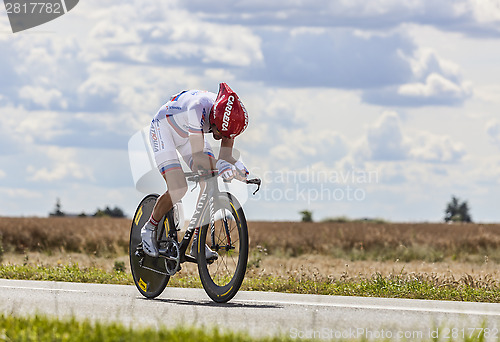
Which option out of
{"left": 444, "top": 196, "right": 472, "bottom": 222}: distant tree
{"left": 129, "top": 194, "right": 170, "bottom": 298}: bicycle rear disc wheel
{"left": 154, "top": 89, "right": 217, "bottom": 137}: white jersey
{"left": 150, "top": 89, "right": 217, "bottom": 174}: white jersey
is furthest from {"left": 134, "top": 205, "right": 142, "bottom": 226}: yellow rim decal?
{"left": 444, "top": 196, "right": 472, "bottom": 222}: distant tree

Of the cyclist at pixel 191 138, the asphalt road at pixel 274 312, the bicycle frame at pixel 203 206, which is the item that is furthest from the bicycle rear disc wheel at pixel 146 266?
the bicycle frame at pixel 203 206

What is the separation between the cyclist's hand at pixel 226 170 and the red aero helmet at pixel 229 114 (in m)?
0.35

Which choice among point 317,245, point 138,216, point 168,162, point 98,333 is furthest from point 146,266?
point 317,245

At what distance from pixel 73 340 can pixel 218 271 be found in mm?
3314

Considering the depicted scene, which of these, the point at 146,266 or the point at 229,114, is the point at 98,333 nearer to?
the point at 229,114

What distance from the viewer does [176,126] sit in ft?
30.8

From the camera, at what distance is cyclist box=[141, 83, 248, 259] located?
8.68 metres

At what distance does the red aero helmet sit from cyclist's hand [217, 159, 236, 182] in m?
0.35

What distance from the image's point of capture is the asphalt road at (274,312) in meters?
6.99

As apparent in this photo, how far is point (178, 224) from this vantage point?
31.6ft

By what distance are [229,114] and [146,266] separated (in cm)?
251

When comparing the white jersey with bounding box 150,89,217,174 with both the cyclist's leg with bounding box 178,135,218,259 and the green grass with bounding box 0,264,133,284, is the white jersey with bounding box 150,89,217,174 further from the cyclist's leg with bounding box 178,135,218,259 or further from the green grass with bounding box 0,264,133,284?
the green grass with bounding box 0,264,133,284

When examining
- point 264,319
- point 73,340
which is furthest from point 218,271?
point 73,340

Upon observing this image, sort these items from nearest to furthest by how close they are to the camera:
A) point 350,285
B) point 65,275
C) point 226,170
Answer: point 226,170
point 350,285
point 65,275
